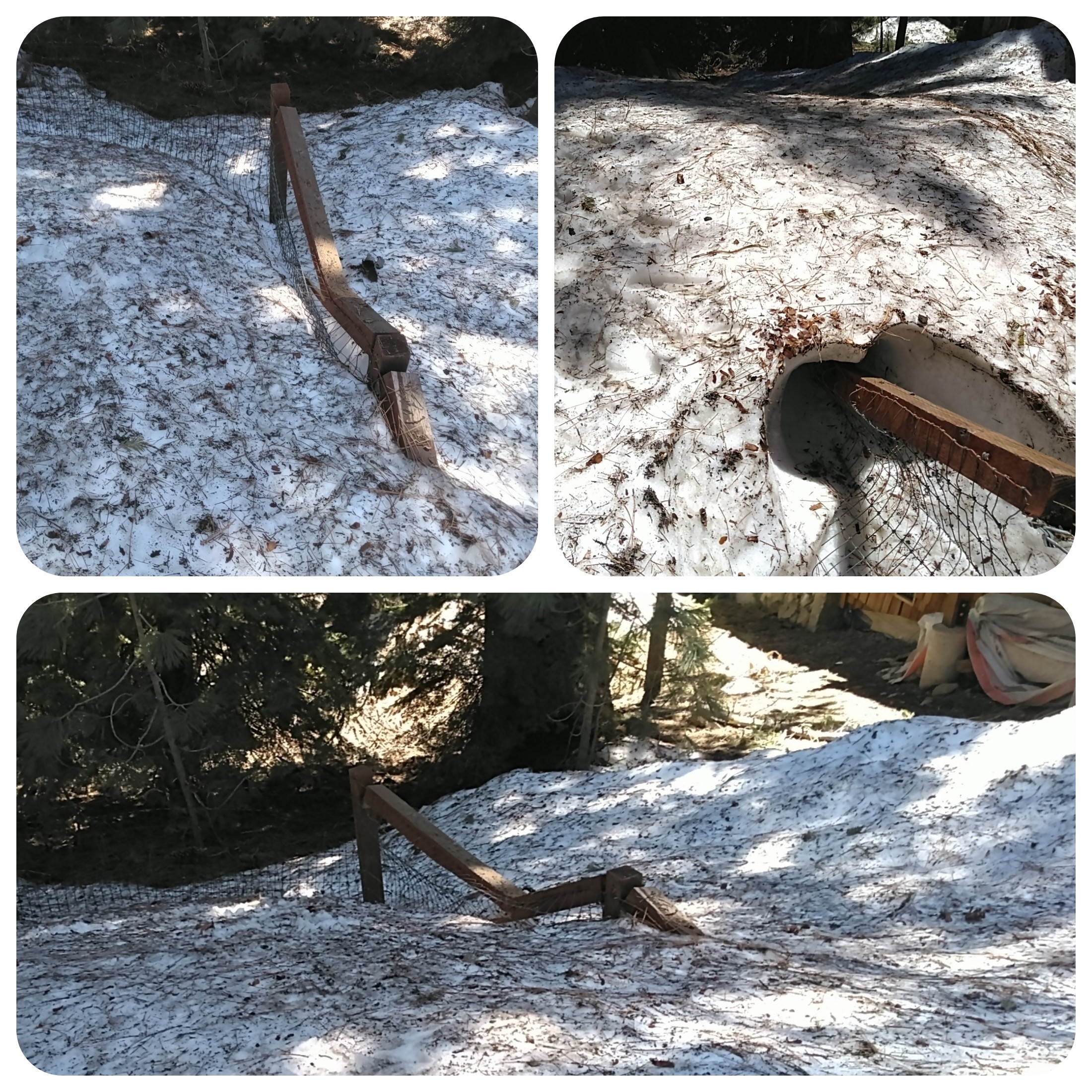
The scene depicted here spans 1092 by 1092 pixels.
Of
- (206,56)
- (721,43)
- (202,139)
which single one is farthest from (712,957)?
(206,56)

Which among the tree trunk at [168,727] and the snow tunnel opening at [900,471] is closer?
the snow tunnel opening at [900,471]

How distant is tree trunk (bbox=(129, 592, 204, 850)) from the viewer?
12.2 ft

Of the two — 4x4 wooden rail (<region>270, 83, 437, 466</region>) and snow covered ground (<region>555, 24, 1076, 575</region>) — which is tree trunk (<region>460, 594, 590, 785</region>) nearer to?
4x4 wooden rail (<region>270, 83, 437, 466</region>)

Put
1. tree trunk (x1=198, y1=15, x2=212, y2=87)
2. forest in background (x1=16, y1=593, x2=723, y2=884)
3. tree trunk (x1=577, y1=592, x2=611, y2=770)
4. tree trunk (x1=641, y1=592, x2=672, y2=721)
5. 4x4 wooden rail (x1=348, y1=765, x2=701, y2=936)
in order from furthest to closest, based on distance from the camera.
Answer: tree trunk (x1=577, y1=592, x2=611, y2=770) < tree trunk (x1=641, y1=592, x2=672, y2=721) < tree trunk (x1=198, y1=15, x2=212, y2=87) < forest in background (x1=16, y1=593, x2=723, y2=884) < 4x4 wooden rail (x1=348, y1=765, x2=701, y2=936)

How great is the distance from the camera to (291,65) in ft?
13.4

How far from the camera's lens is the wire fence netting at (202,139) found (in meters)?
3.63

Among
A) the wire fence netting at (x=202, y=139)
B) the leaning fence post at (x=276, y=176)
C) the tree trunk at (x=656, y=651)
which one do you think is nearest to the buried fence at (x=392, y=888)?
the tree trunk at (x=656, y=651)

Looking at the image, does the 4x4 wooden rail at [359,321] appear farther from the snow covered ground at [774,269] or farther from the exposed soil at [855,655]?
the exposed soil at [855,655]

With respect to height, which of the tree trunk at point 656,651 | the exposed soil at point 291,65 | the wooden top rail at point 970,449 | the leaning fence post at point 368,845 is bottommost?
the leaning fence post at point 368,845

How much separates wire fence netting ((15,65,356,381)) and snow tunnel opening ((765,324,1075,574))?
1597 millimetres

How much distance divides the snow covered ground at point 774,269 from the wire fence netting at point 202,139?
3.46 ft

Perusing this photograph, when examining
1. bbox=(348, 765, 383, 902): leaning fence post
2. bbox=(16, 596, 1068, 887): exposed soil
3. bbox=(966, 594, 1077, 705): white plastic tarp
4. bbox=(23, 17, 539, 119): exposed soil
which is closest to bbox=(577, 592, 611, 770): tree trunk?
bbox=(16, 596, 1068, 887): exposed soil

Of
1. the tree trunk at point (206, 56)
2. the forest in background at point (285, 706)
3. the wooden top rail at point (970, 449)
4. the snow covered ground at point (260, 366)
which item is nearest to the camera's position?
the wooden top rail at point (970, 449)

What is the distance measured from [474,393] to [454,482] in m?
0.52
